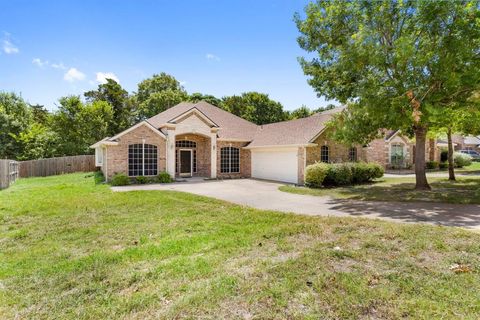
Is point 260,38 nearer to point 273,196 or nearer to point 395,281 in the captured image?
point 273,196

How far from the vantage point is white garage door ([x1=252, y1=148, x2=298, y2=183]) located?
18516 mm

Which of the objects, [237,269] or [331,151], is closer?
[237,269]

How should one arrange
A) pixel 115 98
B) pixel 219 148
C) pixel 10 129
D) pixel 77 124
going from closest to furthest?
pixel 219 148 < pixel 10 129 < pixel 77 124 < pixel 115 98

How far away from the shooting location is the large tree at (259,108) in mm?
41875

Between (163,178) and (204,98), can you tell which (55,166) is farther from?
(204,98)

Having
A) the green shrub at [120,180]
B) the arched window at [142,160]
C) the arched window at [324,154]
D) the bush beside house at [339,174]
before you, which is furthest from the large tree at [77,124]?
the bush beside house at [339,174]

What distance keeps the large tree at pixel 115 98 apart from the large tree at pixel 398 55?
3042 centimetres

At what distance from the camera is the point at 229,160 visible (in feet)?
74.3

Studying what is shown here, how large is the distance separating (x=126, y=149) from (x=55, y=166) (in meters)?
11.3

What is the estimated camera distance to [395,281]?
398 centimetres

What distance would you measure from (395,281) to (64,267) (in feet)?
17.7

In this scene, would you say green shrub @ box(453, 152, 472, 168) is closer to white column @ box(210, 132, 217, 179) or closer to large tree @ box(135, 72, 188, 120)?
white column @ box(210, 132, 217, 179)

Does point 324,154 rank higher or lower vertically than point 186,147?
lower

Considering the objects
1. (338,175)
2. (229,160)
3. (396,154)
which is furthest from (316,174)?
(396,154)
